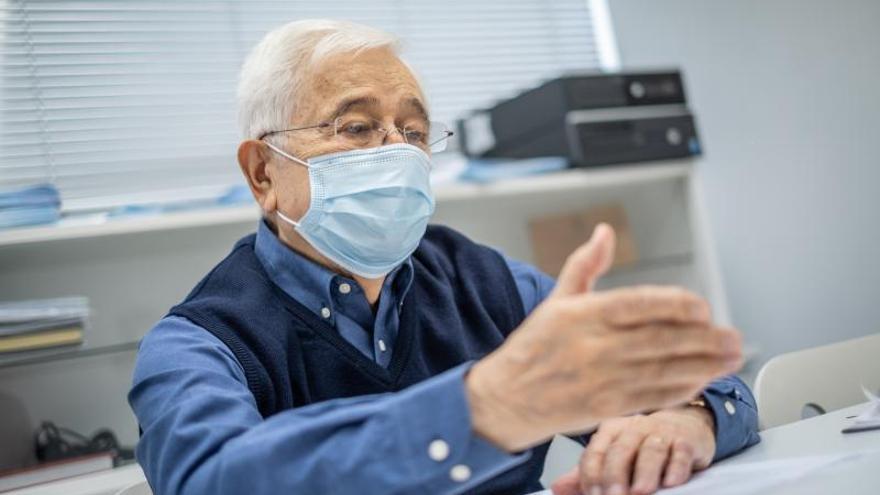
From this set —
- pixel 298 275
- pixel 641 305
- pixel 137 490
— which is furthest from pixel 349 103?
pixel 641 305

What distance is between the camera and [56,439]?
1683 millimetres

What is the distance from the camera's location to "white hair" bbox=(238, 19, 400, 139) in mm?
1168

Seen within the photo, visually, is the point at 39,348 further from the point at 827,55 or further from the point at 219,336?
the point at 827,55

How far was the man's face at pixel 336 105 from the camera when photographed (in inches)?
45.8

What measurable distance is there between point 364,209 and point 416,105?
0.59 ft

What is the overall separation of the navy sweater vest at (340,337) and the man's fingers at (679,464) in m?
0.31

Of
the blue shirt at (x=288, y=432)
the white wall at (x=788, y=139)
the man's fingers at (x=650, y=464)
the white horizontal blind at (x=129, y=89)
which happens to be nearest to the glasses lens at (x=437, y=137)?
the blue shirt at (x=288, y=432)

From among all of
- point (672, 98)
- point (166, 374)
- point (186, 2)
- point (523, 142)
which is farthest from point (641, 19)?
point (166, 374)

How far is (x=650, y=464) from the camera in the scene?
2.79ft

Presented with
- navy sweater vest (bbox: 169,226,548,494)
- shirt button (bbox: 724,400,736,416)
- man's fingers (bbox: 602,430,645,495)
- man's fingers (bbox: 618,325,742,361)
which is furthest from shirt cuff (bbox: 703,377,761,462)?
man's fingers (bbox: 618,325,742,361)

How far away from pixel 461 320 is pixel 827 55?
1.96m

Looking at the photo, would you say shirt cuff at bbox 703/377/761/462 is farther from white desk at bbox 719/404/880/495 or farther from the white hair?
the white hair

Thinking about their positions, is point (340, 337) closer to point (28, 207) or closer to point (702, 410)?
point (702, 410)

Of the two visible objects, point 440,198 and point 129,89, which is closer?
point 440,198
